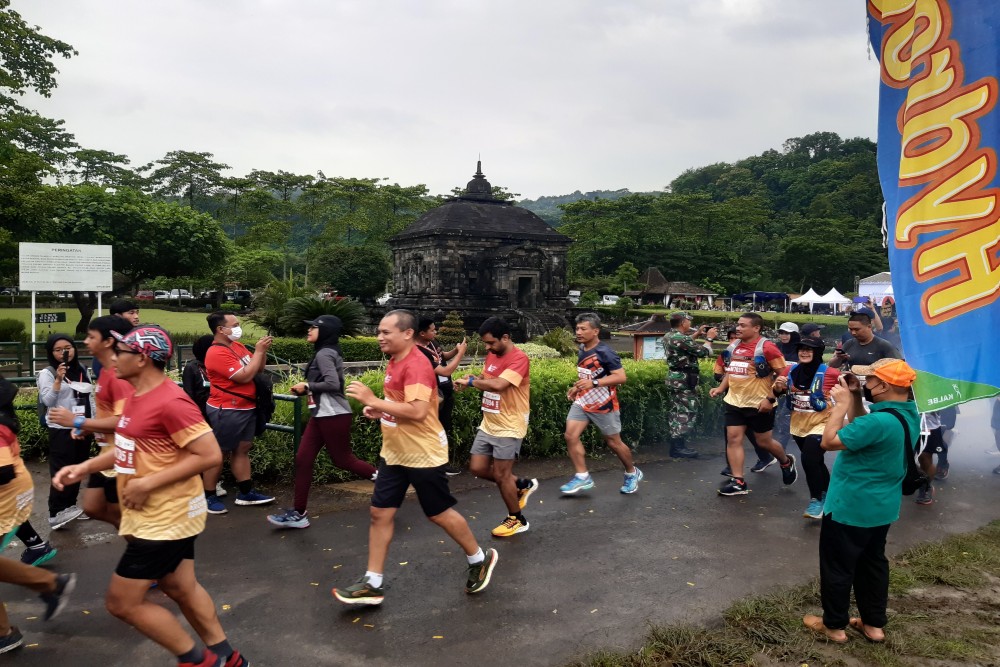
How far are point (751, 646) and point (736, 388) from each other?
3299mm

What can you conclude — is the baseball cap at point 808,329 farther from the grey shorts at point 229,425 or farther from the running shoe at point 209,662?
the running shoe at point 209,662

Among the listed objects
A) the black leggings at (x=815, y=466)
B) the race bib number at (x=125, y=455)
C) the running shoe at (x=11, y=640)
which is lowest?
the running shoe at (x=11, y=640)

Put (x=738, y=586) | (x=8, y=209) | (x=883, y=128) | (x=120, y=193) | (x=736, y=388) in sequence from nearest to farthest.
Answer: (x=883, y=128)
(x=738, y=586)
(x=736, y=388)
(x=8, y=209)
(x=120, y=193)

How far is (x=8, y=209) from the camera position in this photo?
1664cm

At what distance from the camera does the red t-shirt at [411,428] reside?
12.9 feet

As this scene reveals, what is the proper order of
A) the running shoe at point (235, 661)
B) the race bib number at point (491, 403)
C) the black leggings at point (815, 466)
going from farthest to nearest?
1. the black leggings at point (815, 466)
2. the race bib number at point (491, 403)
3. the running shoe at point (235, 661)

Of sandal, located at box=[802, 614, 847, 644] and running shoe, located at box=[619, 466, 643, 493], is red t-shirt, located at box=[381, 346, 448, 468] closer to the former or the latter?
sandal, located at box=[802, 614, 847, 644]

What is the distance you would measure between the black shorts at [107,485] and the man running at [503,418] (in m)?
2.47

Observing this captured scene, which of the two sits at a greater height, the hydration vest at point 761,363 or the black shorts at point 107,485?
the hydration vest at point 761,363

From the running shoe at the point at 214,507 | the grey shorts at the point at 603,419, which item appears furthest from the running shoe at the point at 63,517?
the grey shorts at the point at 603,419

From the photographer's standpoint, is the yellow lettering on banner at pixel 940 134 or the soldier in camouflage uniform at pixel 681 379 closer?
the yellow lettering on banner at pixel 940 134

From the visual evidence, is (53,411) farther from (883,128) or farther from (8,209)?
(8,209)

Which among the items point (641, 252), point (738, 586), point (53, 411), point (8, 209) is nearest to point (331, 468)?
point (53, 411)

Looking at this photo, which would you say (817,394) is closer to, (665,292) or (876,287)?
(876,287)
